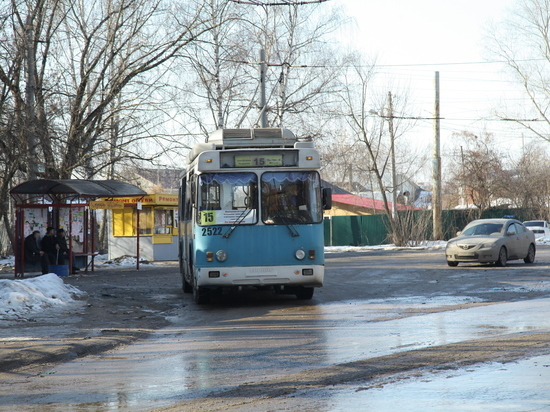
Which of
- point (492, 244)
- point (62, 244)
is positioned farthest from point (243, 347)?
point (492, 244)

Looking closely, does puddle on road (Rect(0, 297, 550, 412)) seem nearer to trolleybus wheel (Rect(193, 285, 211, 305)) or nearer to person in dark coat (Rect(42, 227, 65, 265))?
trolleybus wheel (Rect(193, 285, 211, 305))

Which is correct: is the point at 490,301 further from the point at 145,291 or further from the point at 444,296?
the point at 145,291

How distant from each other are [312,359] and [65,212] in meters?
18.1

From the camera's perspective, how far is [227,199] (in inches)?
522

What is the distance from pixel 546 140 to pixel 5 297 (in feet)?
131

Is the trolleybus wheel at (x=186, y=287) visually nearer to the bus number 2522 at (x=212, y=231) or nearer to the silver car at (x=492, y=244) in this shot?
the bus number 2522 at (x=212, y=231)

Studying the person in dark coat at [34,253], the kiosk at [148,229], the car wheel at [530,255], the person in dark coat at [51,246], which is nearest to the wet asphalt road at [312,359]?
the person in dark coat at [34,253]

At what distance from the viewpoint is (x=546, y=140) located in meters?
44.8

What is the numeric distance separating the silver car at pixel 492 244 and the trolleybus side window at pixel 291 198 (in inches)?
416

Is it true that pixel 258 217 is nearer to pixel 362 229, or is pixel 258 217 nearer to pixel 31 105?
pixel 31 105

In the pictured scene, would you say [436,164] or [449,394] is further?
[436,164]

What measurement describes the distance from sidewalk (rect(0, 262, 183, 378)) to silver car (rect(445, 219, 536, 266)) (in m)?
9.46

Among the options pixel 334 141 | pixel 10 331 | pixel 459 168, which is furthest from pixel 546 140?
pixel 10 331

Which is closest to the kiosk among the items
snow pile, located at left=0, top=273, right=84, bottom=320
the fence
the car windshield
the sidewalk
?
the sidewalk
